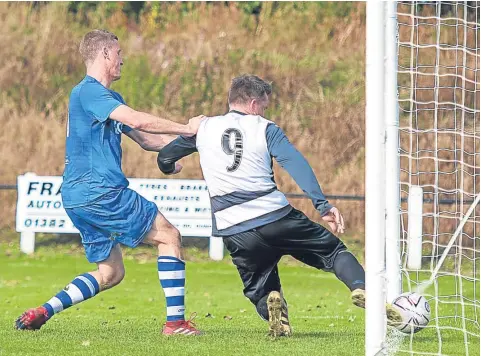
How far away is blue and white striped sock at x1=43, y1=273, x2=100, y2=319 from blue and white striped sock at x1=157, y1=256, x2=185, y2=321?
1.68ft

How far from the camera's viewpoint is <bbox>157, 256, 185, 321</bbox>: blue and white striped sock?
7035mm

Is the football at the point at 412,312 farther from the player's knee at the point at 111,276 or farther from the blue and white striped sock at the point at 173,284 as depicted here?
the player's knee at the point at 111,276

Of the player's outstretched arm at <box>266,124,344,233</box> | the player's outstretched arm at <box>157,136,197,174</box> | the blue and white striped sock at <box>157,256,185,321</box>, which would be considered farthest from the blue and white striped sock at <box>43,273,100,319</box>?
the player's outstretched arm at <box>266,124,344,233</box>

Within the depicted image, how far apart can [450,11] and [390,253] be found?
13.5m

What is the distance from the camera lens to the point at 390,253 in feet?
25.4

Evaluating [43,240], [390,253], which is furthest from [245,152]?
[43,240]

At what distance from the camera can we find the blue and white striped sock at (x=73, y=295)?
7.17m

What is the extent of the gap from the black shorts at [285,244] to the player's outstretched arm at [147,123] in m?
0.75

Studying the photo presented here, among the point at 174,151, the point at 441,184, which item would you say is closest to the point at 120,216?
the point at 174,151

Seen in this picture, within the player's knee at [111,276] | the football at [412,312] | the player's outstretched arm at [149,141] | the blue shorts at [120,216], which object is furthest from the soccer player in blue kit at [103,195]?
the football at [412,312]

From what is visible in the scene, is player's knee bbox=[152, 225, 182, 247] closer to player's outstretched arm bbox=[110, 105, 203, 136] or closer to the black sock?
player's outstretched arm bbox=[110, 105, 203, 136]

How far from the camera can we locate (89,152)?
276 inches

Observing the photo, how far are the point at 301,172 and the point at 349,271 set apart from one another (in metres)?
0.72

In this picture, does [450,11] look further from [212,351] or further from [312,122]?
[212,351]
